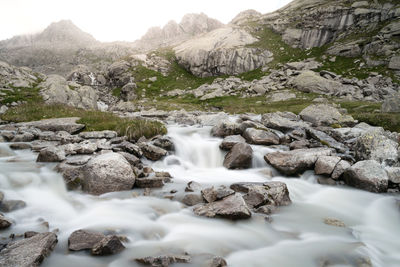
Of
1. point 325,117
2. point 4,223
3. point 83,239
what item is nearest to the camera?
point 83,239

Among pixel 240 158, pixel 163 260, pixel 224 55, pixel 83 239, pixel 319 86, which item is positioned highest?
pixel 224 55

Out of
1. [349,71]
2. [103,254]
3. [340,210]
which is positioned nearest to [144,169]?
[103,254]

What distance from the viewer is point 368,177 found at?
30.6ft

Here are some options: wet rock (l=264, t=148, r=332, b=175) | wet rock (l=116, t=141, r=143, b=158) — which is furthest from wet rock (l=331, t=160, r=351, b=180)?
wet rock (l=116, t=141, r=143, b=158)

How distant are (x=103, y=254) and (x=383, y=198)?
9452 mm

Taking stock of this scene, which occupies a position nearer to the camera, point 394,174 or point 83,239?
point 83,239

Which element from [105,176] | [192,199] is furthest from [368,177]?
[105,176]

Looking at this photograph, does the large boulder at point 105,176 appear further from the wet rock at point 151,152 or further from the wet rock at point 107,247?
the wet rock at point 151,152

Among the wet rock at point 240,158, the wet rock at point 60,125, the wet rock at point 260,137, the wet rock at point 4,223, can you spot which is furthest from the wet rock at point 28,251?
the wet rock at point 60,125

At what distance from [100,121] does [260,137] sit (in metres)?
11.3

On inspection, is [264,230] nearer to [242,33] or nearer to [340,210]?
[340,210]

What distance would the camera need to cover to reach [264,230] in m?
6.57

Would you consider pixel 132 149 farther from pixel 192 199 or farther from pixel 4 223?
pixel 4 223

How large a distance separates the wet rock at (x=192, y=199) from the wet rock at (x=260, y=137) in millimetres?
7117
